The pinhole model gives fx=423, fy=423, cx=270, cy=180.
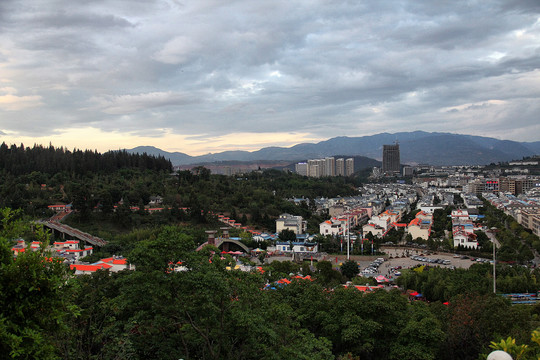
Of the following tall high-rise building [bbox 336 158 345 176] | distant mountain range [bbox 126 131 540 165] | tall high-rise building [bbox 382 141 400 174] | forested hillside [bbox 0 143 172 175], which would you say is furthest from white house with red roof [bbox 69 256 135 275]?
distant mountain range [bbox 126 131 540 165]

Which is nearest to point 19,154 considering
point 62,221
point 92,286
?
point 62,221

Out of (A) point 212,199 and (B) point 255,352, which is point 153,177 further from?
(B) point 255,352

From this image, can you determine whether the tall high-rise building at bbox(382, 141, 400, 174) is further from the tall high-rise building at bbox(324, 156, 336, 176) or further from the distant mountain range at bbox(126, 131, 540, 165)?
the distant mountain range at bbox(126, 131, 540, 165)

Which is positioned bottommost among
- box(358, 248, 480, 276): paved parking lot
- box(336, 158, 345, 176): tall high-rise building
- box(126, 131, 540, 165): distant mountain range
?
box(358, 248, 480, 276): paved parking lot

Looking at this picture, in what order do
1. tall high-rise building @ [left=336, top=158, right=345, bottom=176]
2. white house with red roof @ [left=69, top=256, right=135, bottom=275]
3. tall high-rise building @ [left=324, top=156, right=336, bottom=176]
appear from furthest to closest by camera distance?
tall high-rise building @ [left=336, top=158, right=345, bottom=176]
tall high-rise building @ [left=324, top=156, right=336, bottom=176]
white house with red roof @ [left=69, top=256, right=135, bottom=275]

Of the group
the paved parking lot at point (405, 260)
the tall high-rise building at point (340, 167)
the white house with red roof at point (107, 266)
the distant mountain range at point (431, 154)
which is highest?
the distant mountain range at point (431, 154)

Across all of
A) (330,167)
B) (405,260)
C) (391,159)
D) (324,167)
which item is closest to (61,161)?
(405,260)

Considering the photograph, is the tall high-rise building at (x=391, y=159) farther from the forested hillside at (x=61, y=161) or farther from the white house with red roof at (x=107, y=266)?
the white house with red roof at (x=107, y=266)

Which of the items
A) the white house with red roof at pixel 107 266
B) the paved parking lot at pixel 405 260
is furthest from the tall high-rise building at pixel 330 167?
the white house with red roof at pixel 107 266
